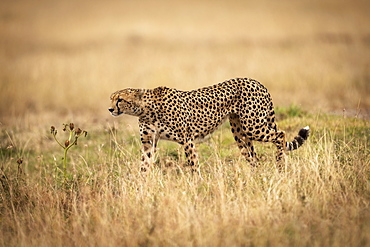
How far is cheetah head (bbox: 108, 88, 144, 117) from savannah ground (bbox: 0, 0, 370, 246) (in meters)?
0.32

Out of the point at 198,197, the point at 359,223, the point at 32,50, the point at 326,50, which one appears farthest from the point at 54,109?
the point at 359,223

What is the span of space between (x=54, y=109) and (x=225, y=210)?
8.20 meters

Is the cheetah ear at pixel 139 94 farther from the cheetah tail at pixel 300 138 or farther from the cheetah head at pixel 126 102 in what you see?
the cheetah tail at pixel 300 138

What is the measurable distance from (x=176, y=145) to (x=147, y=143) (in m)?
2.00

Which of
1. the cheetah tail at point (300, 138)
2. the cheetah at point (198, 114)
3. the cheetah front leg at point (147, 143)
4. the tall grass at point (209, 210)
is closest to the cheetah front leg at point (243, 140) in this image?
the cheetah at point (198, 114)

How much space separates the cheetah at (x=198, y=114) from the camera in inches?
208

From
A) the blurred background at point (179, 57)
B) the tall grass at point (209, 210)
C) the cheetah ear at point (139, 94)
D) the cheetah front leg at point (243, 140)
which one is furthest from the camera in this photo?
the blurred background at point (179, 57)

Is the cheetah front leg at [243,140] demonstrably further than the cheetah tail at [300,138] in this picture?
Yes

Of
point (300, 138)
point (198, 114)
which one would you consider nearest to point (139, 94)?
point (198, 114)

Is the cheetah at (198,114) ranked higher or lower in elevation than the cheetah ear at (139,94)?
lower

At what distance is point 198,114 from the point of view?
546 centimetres

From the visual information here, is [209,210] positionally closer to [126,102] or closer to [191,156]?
[191,156]

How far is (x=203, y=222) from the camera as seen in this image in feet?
12.8

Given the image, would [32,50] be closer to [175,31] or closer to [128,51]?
[128,51]
